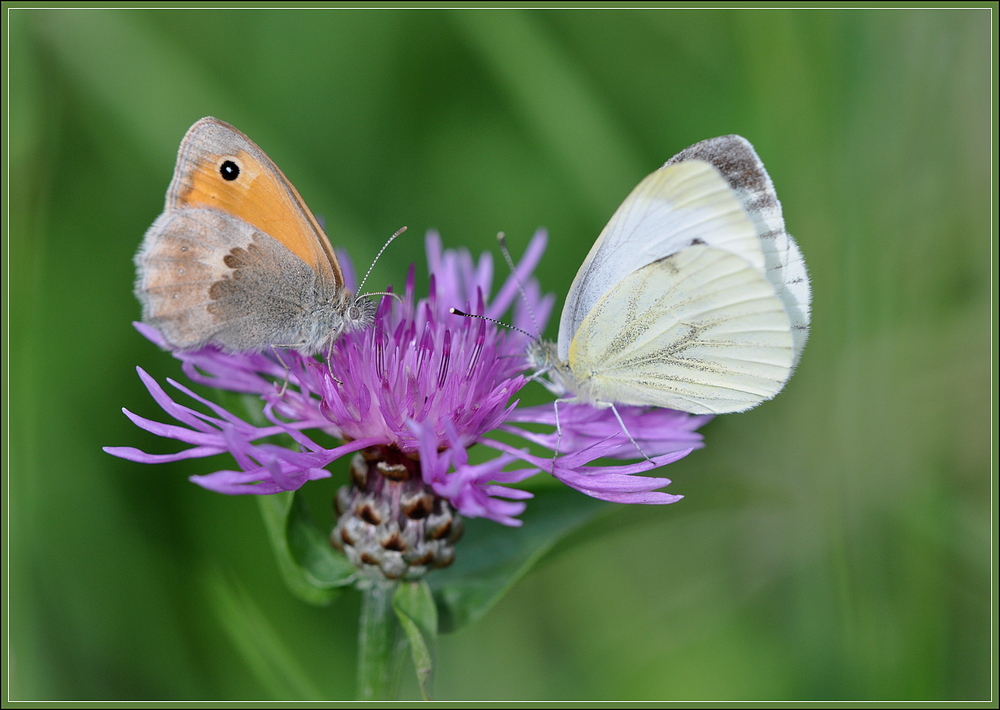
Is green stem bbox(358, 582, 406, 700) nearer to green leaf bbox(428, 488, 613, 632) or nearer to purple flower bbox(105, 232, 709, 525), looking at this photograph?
green leaf bbox(428, 488, 613, 632)

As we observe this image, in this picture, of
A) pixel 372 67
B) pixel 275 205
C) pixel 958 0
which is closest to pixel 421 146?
pixel 372 67

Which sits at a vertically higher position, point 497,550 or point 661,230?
point 661,230

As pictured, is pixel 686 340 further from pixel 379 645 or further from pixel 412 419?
pixel 379 645

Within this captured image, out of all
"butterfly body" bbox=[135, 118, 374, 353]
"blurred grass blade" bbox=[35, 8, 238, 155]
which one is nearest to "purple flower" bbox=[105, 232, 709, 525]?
"butterfly body" bbox=[135, 118, 374, 353]

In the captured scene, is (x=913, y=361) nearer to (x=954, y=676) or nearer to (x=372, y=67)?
(x=954, y=676)

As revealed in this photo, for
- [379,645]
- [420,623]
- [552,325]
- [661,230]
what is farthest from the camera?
[552,325]

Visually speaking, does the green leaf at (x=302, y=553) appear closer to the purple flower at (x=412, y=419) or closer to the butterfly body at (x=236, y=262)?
the purple flower at (x=412, y=419)

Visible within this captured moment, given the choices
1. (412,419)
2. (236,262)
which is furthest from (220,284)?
(412,419)

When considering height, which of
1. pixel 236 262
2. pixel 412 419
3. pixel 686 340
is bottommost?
pixel 412 419
